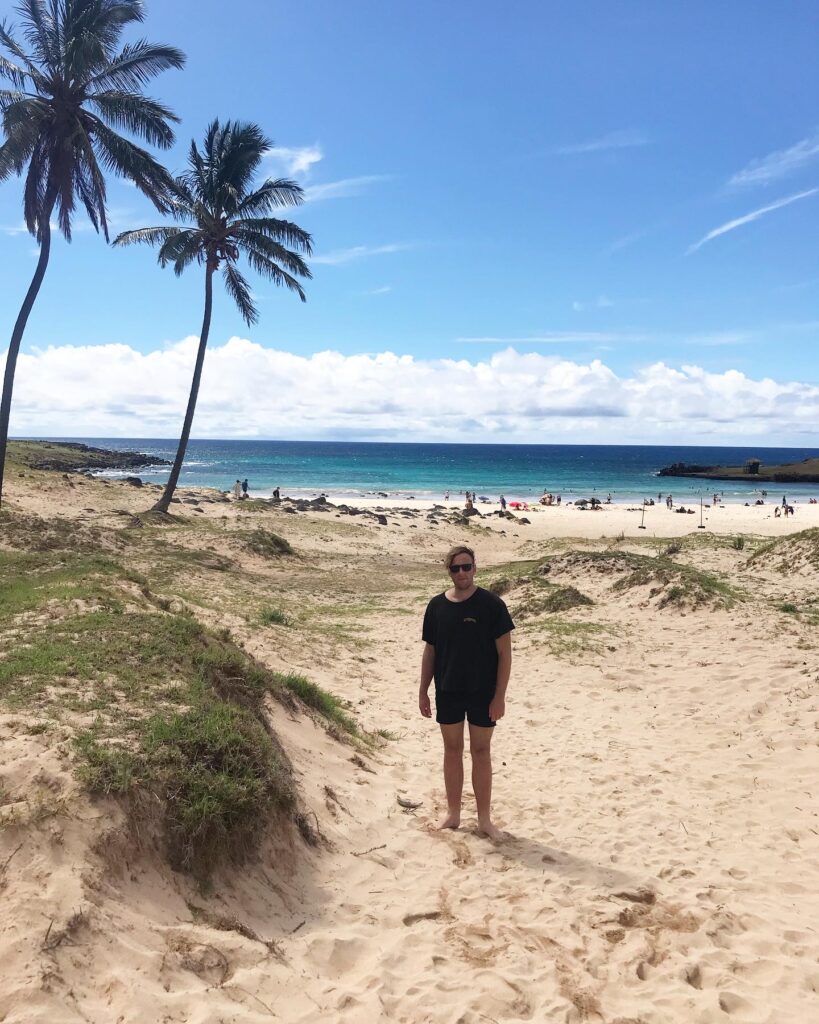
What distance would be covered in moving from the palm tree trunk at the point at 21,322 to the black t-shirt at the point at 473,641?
17.1 meters

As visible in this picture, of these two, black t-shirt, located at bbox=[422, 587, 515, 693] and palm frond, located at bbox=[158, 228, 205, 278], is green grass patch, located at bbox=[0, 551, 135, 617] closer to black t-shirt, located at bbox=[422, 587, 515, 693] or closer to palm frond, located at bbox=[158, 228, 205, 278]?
black t-shirt, located at bbox=[422, 587, 515, 693]

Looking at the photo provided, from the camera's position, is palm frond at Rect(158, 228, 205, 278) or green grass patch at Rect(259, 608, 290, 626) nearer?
green grass patch at Rect(259, 608, 290, 626)

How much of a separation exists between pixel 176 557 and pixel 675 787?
13590mm

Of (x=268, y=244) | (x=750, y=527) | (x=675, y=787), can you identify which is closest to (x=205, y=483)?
(x=268, y=244)

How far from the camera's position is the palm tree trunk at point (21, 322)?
57.7 ft

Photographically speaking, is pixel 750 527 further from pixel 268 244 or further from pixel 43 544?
pixel 43 544

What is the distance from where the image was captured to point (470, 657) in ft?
15.5

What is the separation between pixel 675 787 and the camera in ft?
19.9

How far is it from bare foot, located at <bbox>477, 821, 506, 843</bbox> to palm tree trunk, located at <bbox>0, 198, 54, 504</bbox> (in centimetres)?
1733

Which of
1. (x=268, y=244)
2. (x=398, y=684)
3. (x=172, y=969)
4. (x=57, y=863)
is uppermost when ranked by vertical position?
(x=268, y=244)

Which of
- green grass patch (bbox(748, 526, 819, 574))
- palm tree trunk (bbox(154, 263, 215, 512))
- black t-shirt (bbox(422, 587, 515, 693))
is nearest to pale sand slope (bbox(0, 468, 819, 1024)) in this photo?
black t-shirt (bbox(422, 587, 515, 693))

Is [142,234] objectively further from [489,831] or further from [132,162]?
[489,831]

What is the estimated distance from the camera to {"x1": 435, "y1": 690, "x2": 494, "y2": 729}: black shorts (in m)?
4.79

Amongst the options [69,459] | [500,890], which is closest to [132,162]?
[500,890]
